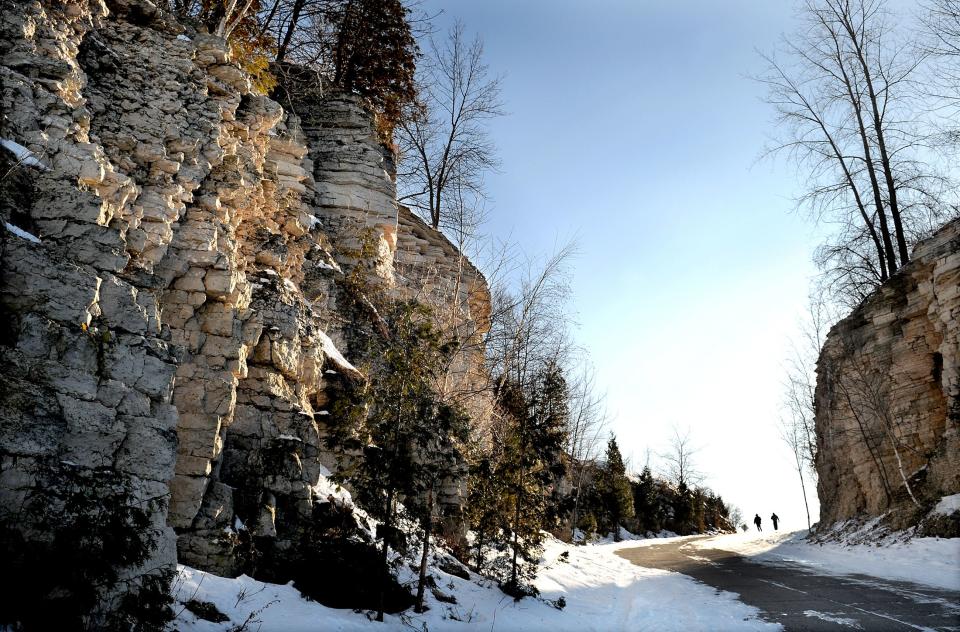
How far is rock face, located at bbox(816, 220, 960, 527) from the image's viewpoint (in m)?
15.3

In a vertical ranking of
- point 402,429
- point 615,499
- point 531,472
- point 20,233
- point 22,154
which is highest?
point 22,154

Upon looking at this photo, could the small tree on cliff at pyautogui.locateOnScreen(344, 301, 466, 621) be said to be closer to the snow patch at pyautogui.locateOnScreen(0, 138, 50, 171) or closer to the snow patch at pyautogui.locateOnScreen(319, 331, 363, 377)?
the snow patch at pyautogui.locateOnScreen(319, 331, 363, 377)

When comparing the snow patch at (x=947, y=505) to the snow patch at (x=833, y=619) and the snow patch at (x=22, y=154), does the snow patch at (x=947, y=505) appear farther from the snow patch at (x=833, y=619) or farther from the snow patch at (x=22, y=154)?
the snow patch at (x=22, y=154)

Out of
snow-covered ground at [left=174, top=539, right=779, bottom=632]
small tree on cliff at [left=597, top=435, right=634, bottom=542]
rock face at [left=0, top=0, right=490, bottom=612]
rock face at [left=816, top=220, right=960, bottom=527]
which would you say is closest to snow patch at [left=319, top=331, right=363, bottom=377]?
rock face at [left=0, top=0, right=490, bottom=612]

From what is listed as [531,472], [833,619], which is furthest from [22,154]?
[833,619]

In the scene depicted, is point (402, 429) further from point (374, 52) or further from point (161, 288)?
point (374, 52)

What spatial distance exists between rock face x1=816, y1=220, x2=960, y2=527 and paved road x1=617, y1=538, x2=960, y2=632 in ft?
16.9

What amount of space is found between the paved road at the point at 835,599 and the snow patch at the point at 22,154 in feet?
35.4

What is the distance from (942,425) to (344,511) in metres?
17.1

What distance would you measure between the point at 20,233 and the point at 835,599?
12.3 m

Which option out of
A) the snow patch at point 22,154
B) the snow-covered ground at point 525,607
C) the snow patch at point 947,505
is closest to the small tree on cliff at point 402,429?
the snow-covered ground at point 525,607

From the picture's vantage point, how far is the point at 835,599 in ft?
30.1

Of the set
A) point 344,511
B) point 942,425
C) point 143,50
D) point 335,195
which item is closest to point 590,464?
point 942,425

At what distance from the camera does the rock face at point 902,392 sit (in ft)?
50.2
